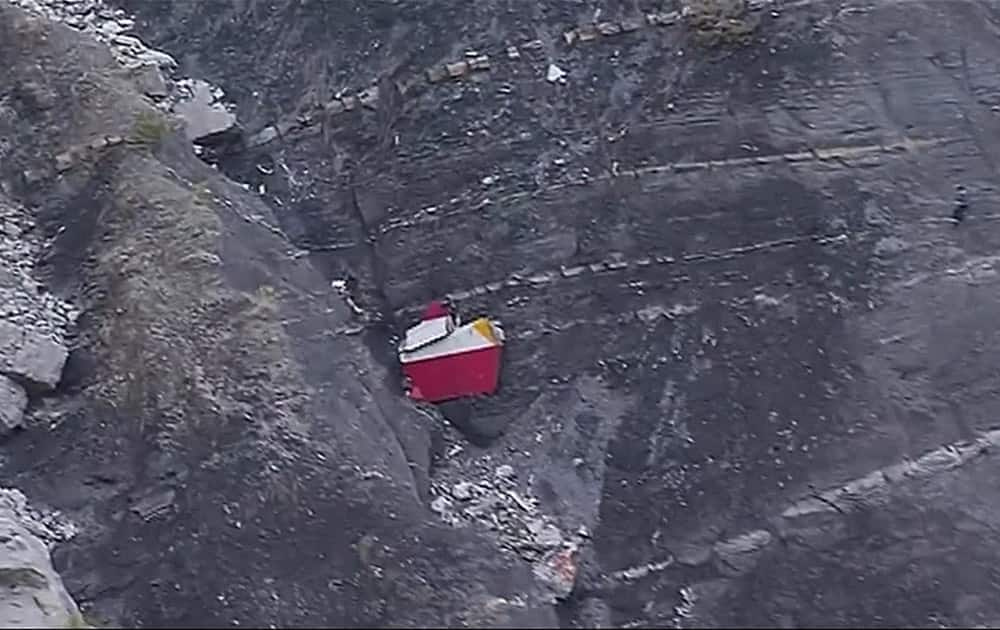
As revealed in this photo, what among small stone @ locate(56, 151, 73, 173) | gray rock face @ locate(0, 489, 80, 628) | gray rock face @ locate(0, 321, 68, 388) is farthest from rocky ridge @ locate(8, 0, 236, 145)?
gray rock face @ locate(0, 489, 80, 628)

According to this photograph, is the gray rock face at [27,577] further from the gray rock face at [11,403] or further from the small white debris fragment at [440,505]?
the small white debris fragment at [440,505]

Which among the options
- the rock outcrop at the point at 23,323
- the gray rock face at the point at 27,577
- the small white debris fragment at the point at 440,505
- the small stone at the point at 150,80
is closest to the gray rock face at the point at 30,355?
the rock outcrop at the point at 23,323

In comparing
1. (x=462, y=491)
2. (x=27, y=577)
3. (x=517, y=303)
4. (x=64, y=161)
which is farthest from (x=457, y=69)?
(x=27, y=577)

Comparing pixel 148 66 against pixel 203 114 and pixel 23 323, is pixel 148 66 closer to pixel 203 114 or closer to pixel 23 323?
pixel 203 114

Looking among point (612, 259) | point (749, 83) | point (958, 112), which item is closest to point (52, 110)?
point (612, 259)

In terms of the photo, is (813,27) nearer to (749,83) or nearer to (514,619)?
(749,83)

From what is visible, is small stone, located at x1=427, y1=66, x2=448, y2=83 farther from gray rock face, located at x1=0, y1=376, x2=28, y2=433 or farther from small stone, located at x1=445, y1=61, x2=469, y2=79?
gray rock face, located at x1=0, y1=376, x2=28, y2=433

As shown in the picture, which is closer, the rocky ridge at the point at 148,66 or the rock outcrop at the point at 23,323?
the rock outcrop at the point at 23,323
